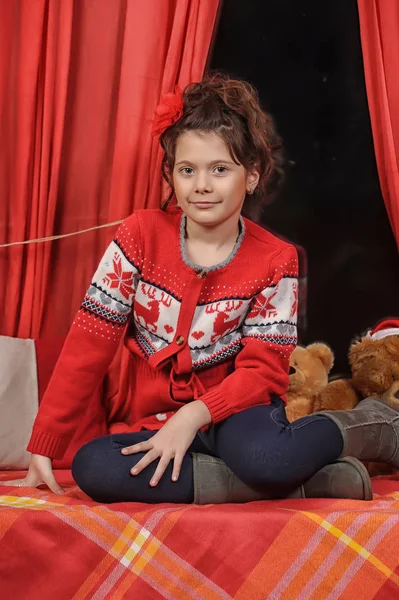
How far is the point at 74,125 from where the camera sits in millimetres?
1711

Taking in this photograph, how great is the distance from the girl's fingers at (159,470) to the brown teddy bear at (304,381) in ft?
1.70

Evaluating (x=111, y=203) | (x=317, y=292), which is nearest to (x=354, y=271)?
(x=317, y=292)

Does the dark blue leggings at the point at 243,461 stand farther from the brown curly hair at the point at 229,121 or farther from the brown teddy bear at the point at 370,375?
the brown curly hair at the point at 229,121

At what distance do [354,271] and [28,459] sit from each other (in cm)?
96

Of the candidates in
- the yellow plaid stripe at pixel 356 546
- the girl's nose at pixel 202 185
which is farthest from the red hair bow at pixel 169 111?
the yellow plaid stripe at pixel 356 546

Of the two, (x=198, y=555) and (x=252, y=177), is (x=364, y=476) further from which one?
(x=252, y=177)

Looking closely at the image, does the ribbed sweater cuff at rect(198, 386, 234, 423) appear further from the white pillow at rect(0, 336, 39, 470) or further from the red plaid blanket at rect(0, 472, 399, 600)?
the white pillow at rect(0, 336, 39, 470)

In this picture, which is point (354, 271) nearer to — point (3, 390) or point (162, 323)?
point (162, 323)

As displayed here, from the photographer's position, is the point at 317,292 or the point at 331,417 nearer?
the point at 331,417

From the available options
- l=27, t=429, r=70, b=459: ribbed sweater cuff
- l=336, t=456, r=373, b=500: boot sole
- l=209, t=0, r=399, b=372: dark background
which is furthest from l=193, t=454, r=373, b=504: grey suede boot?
l=209, t=0, r=399, b=372: dark background

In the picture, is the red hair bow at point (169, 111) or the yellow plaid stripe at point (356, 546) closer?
the yellow plaid stripe at point (356, 546)

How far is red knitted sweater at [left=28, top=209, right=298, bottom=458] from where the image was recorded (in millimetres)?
1300

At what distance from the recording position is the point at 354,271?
6.19ft

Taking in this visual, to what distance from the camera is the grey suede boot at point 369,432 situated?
1.26 m
